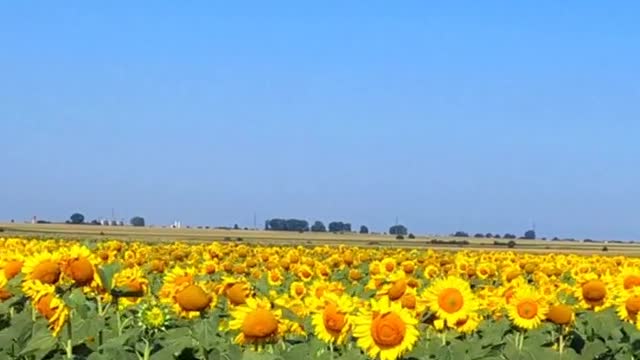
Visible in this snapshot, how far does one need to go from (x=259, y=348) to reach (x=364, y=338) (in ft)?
2.39

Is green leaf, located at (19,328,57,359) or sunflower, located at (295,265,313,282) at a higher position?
sunflower, located at (295,265,313,282)

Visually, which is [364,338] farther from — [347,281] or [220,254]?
[220,254]

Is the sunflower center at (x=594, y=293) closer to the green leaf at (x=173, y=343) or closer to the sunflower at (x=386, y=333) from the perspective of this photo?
the sunflower at (x=386, y=333)

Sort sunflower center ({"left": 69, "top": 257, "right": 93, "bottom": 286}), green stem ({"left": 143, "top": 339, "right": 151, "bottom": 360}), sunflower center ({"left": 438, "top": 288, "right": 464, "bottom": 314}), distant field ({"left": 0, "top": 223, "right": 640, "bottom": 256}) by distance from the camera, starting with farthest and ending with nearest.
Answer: distant field ({"left": 0, "top": 223, "right": 640, "bottom": 256}) < sunflower center ({"left": 438, "top": 288, "right": 464, "bottom": 314}) < sunflower center ({"left": 69, "top": 257, "right": 93, "bottom": 286}) < green stem ({"left": 143, "top": 339, "right": 151, "bottom": 360})

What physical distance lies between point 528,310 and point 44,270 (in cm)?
336

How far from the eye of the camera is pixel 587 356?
7.37m

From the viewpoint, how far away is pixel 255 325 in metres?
6.13

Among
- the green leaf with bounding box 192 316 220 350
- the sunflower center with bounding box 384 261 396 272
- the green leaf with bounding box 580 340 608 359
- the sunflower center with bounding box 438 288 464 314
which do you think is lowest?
the green leaf with bounding box 580 340 608 359

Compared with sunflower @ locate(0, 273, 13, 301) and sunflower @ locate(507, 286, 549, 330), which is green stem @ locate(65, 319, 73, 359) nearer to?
sunflower @ locate(0, 273, 13, 301)

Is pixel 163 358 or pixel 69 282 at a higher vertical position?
pixel 69 282

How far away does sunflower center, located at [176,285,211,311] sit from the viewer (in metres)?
6.84

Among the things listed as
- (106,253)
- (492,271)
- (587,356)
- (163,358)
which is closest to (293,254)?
(492,271)

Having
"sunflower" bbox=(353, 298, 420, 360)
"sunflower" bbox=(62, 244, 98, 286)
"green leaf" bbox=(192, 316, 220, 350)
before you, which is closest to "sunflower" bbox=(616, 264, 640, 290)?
"sunflower" bbox=(353, 298, 420, 360)

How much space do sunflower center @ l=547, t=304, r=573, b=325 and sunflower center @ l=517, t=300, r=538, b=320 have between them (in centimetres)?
10
